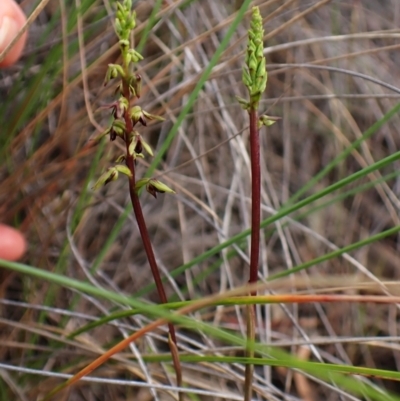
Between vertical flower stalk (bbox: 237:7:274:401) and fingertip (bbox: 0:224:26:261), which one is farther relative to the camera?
fingertip (bbox: 0:224:26:261)

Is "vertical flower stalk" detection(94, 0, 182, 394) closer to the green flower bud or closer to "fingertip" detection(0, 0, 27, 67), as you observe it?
the green flower bud

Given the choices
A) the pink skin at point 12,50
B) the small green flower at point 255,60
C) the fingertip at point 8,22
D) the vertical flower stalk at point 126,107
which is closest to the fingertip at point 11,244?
the pink skin at point 12,50

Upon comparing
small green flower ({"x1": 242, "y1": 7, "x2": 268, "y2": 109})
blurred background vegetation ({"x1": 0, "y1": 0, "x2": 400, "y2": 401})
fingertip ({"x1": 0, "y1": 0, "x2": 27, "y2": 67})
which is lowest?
blurred background vegetation ({"x1": 0, "y1": 0, "x2": 400, "y2": 401})

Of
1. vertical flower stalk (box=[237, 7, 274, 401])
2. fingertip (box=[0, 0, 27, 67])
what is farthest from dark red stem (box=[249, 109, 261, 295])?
fingertip (box=[0, 0, 27, 67])

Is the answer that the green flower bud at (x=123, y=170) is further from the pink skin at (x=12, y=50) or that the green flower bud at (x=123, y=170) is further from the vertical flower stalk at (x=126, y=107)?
the pink skin at (x=12, y=50)

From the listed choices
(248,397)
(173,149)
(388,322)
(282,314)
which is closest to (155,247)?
(173,149)

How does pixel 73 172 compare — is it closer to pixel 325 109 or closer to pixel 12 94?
pixel 12 94

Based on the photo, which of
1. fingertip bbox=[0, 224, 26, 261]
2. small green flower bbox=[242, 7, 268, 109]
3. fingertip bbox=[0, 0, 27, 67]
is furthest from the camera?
fingertip bbox=[0, 224, 26, 261]
